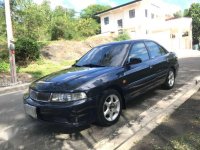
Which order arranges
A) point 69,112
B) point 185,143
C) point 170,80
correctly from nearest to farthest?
point 185,143 → point 69,112 → point 170,80

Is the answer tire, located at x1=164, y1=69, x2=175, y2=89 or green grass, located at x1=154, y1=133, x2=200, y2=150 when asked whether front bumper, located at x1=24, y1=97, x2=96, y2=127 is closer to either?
green grass, located at x1=154, y1=133, x2=200, y2=150

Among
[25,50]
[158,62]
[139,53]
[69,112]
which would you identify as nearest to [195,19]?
[25,50]

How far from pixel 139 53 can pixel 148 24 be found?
99.6ft

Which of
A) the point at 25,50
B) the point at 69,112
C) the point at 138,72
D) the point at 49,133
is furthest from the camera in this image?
the point at 25,50

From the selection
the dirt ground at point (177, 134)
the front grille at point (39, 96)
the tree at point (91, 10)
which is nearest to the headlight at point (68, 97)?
the front grille at point (39, 96)

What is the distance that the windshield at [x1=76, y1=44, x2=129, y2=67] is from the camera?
5660 millimetres

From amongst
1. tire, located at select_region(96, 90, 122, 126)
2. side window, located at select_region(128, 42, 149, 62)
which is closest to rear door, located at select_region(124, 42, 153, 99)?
side window, located at select_region(128, 42, 149, 62)

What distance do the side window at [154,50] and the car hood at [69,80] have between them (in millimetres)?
1827

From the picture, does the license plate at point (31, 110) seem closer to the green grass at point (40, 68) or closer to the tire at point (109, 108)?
the tire at point (109, 108)

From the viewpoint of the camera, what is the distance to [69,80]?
4.78 m

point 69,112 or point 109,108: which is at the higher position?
point 69,112

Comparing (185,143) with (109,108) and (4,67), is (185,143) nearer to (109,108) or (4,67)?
(109,108)

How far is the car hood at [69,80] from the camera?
457 cm

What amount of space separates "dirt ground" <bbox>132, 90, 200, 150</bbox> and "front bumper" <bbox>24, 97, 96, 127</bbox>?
951 millimetres
